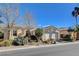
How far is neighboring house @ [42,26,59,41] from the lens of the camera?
33141 mm

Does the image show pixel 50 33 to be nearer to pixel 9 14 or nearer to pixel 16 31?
pixel 16 31

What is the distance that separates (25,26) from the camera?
3350 cm

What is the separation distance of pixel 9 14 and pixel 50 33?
9.21m

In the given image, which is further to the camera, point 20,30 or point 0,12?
point 20,30

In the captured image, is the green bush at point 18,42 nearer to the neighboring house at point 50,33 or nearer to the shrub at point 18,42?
the shrub at point 18,42

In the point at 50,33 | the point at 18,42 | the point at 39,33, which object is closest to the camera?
the point at 18,42

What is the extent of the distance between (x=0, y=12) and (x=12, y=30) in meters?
4.36

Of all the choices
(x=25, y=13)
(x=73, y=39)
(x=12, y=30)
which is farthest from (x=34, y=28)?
(x=73, y=39)

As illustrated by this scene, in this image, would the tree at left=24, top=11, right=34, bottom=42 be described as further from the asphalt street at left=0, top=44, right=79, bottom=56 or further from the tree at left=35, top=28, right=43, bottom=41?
the asphalt street at left=0, top=44, right=79, bottom=56

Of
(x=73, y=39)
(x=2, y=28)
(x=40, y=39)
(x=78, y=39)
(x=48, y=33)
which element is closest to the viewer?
(x=2, y=28)

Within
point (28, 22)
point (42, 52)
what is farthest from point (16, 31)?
point (42, 52)

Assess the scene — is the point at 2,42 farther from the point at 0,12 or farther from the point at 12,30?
the point at 12,30

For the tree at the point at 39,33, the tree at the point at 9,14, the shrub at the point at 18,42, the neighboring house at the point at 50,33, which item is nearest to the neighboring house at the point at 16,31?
the tree at the point at 9,14

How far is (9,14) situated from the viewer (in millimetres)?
28234
